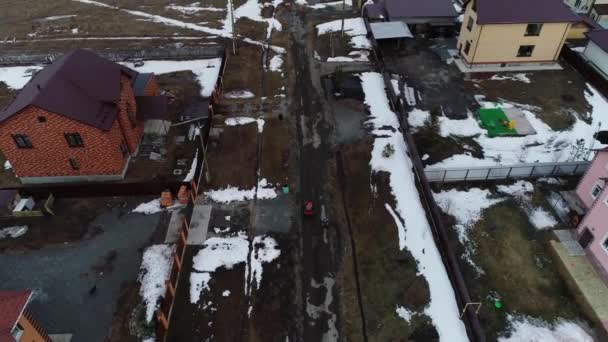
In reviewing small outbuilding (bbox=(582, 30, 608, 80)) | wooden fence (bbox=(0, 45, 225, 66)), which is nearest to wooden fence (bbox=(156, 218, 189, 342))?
wooden fence (bbox=(0, 45, 225, 66))

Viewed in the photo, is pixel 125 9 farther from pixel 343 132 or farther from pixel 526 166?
pixel 526 166

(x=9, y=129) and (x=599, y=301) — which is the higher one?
(x=9, y=129)

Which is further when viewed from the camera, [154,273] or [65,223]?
[65,223]

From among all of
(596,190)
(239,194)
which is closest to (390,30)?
(596,190)

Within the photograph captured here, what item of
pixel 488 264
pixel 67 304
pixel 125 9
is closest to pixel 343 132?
pixel 488 264

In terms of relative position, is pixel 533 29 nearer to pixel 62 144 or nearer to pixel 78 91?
pixel 78 91

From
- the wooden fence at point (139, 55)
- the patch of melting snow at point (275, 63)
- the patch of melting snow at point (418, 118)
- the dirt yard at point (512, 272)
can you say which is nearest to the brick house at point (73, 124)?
the wooden fence at point (139, 55)

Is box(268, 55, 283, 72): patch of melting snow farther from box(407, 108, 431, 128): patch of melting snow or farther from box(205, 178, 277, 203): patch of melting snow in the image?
box(205, 178, 277, 203): patch of melting snow
